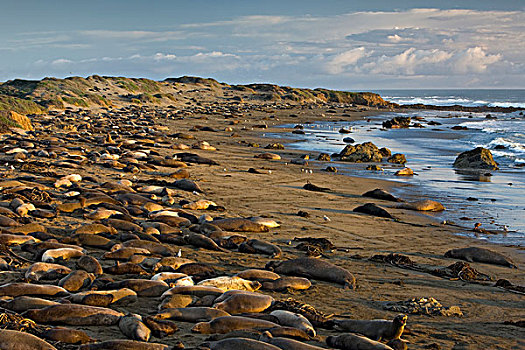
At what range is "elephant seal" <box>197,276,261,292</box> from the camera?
5715 mm

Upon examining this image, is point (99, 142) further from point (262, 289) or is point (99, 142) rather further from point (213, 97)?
point (213, 97)

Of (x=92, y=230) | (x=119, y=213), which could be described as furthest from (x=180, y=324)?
(x=119, y=213)

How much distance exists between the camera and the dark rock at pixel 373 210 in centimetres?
1116

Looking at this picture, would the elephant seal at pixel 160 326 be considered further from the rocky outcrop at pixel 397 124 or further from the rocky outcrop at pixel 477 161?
the rocky outcrop at pixel 397 124

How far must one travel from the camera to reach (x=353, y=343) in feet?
14.1

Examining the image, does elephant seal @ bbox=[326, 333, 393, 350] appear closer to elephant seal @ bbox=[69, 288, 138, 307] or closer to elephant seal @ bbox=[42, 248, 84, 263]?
elephant seal @ bbox=[69, 288, 138, 307]

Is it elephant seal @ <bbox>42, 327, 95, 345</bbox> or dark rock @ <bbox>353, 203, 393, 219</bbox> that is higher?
elephant seal @ <bbox>42, 327, 95, 345</bbox>

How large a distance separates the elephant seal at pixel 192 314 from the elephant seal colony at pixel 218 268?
0.01 meters

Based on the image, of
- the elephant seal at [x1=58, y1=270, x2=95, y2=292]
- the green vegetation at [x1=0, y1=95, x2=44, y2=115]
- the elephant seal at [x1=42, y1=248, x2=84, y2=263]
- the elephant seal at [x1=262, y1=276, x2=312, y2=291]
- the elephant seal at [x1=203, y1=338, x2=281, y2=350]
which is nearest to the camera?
the elephant seal at [x1=203, y1=338, x2=281, y2=350]

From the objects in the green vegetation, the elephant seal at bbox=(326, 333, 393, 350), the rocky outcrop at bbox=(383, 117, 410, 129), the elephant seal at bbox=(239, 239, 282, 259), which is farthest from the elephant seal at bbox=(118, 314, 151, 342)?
the rocky outcrop at bbox=(383, 117, 410, 129)

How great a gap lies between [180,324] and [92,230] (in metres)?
3.64

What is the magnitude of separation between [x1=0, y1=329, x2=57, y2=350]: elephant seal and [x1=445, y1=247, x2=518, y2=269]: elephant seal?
664 cm

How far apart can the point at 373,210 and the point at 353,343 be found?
727cm

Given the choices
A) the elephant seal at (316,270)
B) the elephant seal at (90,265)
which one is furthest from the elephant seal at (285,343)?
the elephant seal at (90,265)
